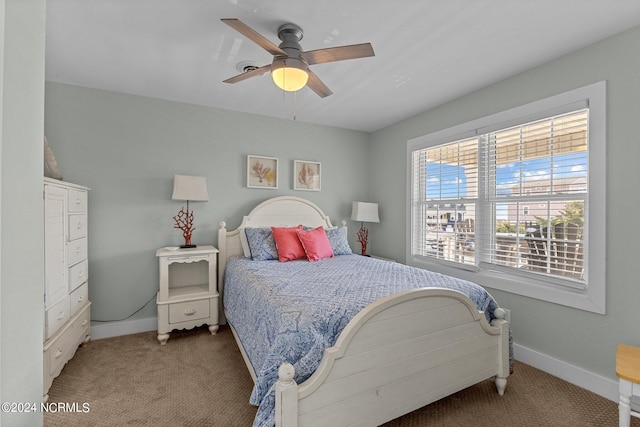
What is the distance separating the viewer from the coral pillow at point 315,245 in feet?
10.1

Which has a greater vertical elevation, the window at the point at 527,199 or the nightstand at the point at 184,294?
the window at the point at 527,199

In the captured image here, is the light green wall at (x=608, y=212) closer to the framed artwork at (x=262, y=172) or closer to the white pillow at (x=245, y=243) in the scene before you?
the framed artwork at (x=262, y=172)

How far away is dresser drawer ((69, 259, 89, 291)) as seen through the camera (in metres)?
2.34

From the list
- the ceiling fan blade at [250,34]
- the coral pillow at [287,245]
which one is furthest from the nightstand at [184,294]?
the ceiling fan blade at [250,34]

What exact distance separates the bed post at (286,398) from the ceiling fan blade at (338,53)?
1.69 meters

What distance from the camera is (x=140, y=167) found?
10.1 feet

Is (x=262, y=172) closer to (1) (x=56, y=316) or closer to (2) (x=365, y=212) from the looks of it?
(2) (x=365, y=212)

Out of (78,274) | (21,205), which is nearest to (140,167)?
(78,274)

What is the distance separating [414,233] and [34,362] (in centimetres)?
359

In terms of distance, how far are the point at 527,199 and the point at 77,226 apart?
3822 mm

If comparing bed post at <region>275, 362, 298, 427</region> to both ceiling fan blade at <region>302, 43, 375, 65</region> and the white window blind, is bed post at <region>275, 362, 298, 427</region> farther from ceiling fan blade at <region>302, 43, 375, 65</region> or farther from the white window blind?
the white window blind

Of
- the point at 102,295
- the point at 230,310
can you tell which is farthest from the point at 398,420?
the point at 102,295

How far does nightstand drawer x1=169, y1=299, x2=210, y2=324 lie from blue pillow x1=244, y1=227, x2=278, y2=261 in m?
0.67

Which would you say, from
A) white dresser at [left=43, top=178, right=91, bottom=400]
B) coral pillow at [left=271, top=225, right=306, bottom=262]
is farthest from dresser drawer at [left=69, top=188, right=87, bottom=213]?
coral pillow at [left=271, top=225, right=306, bottom=262]
